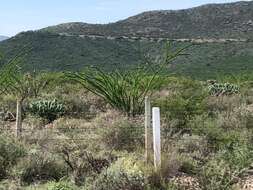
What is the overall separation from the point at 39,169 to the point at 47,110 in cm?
747

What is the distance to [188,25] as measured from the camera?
76.9m

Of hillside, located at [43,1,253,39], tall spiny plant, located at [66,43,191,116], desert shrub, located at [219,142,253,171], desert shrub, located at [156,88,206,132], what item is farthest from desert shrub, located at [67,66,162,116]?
hillside, located at [43,1,253,39]

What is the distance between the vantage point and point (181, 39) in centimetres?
6669

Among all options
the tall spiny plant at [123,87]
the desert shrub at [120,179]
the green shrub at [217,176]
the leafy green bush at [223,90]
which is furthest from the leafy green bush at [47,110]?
the green shrub at [217,176]

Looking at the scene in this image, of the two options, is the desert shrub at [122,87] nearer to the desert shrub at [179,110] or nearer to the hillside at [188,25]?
the desert shrub at [179,110]

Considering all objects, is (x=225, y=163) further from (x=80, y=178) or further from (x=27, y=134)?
(x=27, y=134)

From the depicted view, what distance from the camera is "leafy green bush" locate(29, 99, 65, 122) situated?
16.8 metres

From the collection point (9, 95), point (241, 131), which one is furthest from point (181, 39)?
point (241, 131)

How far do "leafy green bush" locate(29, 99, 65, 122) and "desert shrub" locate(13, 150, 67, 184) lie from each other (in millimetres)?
7024

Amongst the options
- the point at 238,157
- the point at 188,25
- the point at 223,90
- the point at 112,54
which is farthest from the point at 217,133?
the point at 188,25

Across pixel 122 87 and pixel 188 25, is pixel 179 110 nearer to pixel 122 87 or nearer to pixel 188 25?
pixel 122 87

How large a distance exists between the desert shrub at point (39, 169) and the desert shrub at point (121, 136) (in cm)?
191

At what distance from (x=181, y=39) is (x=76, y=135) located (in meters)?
55.3

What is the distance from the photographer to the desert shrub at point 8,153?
377 inches
